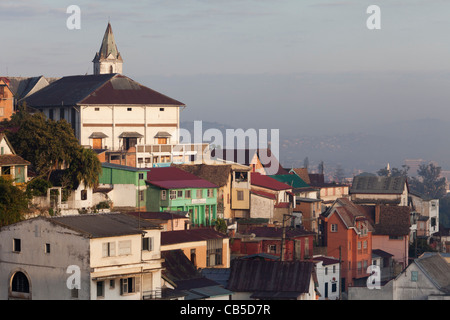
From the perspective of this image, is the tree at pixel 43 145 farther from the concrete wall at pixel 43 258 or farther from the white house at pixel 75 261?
the concrete wall at pixel 43 258

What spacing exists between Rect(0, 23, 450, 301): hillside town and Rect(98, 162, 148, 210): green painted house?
7cm

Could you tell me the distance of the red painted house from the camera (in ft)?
166

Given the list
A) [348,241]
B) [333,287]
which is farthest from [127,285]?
[348,241]

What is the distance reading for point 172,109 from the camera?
71.6 metres

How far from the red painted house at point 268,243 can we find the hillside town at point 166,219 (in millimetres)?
87

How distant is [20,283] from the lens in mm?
35125

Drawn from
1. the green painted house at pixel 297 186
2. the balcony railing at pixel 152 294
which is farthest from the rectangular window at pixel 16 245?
the green painted house at pixel 297 186

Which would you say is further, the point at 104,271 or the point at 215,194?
the point at 215,194

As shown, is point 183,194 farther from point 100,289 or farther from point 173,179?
point 100,289

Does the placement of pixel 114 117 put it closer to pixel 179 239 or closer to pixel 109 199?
pixel 109 199

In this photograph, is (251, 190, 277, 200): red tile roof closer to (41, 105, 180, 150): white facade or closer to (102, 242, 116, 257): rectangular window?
(41, 105, 180, 150): white facade

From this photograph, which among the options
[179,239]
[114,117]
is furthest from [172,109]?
[179,239]

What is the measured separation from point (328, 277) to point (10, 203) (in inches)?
869
